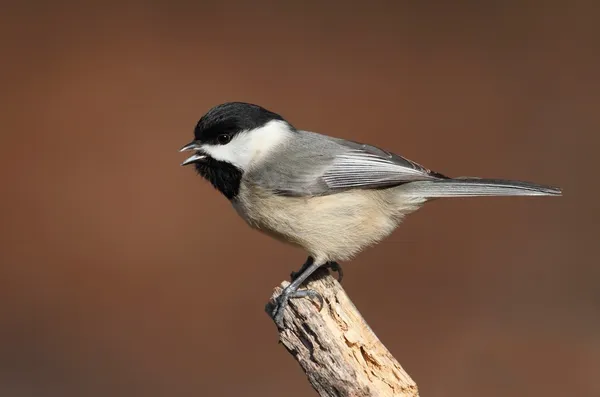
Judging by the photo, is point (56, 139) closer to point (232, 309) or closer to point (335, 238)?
point (232, 309)

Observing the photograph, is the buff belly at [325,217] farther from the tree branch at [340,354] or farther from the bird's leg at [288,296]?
the tree branch at [340,354]

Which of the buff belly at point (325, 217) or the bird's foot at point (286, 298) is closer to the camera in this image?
the bird's foot at point (286, 298)

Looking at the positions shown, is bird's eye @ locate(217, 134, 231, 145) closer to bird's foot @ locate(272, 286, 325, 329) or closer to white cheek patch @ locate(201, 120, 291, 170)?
white cheek patch @ locate(201, 120, 291, 170)

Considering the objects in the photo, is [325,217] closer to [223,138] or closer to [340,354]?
[223,138]

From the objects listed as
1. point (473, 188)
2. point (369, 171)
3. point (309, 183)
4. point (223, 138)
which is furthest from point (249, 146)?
point (473, 188)

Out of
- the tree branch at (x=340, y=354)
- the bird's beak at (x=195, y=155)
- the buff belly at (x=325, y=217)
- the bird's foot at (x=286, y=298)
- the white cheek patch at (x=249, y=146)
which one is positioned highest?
the bird's beak at (x=195, y=155)

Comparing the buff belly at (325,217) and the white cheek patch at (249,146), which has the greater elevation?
the white cheek patch at (249,146)

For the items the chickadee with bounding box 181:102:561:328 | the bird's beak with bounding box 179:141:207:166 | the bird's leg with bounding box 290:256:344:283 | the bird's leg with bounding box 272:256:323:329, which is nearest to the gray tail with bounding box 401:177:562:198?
the chickadee with bounding box 181:102:561:328

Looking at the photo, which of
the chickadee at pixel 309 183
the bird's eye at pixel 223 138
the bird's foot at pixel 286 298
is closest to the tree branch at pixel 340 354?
the bird's foot at pixel 286 298
